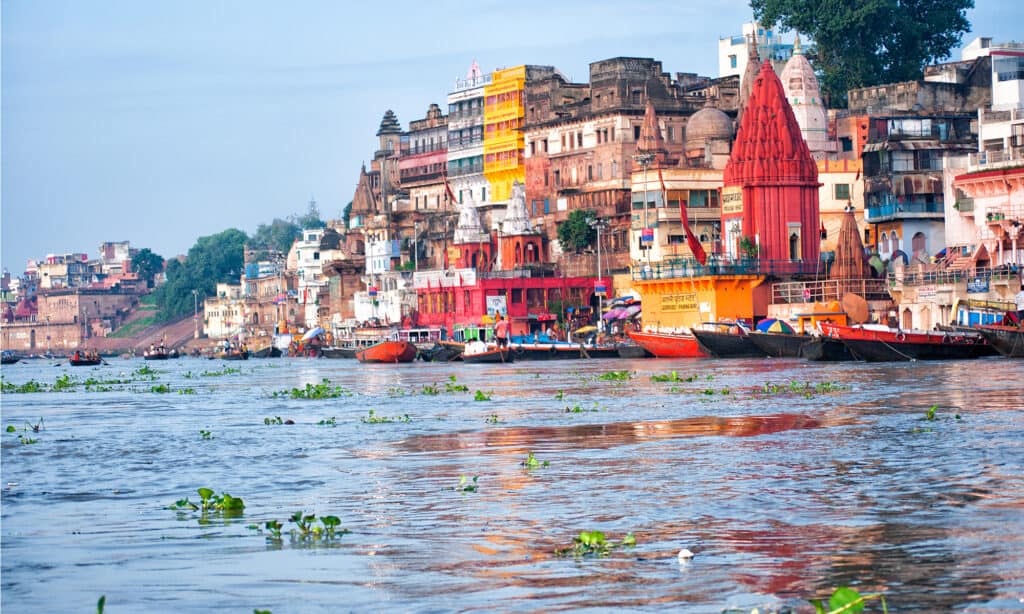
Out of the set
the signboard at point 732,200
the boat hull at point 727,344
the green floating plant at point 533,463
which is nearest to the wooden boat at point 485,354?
the boat hull at point 727,344

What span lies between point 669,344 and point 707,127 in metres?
23.4

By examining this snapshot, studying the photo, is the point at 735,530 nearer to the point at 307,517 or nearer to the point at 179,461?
the point at 307,517

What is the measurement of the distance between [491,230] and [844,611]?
9244 centimetres

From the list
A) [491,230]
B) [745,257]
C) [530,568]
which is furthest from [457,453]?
[491,230]

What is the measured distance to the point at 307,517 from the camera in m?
15.7

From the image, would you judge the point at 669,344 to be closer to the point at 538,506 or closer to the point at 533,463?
the point at 533,463

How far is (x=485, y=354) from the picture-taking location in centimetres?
7256

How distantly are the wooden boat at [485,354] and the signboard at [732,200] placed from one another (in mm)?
11432

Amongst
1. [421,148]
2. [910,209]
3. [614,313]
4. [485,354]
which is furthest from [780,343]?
[421,148]

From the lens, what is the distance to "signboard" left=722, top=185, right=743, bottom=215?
70625mm

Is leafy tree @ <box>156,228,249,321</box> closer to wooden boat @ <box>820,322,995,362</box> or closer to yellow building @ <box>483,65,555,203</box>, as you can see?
yellow building @ <box>483,65,555,203</box>

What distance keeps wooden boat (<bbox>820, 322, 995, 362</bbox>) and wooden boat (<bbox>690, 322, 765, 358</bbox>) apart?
9094 millimetres

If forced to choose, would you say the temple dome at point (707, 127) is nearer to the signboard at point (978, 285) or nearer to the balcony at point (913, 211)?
the balcony at point (913, 211)

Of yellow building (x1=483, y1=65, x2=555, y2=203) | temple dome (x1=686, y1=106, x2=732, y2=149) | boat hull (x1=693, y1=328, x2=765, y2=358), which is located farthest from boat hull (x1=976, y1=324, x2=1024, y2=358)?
yellow building (x1=483, y1=65, x2=555, y2=203)
